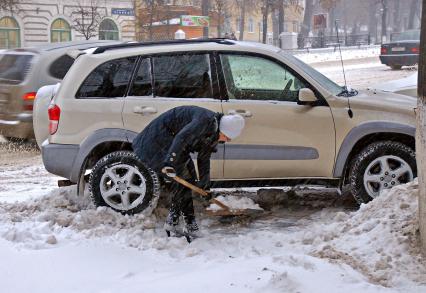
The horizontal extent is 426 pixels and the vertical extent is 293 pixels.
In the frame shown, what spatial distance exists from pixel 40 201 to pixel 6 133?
4.02 m

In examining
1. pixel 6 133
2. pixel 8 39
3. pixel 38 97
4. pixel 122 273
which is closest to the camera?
pixel 122 273

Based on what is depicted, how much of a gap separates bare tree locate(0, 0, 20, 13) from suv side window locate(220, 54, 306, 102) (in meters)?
31.2

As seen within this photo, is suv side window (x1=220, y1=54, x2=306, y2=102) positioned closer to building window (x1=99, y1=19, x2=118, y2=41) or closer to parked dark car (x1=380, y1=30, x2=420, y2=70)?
parked dark car (x1=380, y1=30, x2=420, y2=70)

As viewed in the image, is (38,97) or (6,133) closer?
(38,97)

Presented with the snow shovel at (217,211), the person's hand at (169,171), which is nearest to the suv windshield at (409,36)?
the snow shovel at (217,211)

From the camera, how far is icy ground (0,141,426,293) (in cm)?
375

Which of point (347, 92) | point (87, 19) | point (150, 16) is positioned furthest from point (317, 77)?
point (87, 19)

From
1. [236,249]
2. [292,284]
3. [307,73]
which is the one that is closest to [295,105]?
[307,73]

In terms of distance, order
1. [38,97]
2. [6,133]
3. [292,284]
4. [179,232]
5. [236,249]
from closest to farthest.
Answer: [292,284]
[236,249]
[179,232]
[38,97]
[6,133]

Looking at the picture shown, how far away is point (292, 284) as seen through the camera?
3.58 metres

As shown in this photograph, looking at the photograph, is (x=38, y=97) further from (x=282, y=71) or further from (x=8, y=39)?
(x=8, y=39)

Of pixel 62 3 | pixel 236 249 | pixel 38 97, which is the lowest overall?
pixel 236 249

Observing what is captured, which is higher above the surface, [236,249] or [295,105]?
[295,105]

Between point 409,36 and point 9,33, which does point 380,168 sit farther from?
point 9,33
